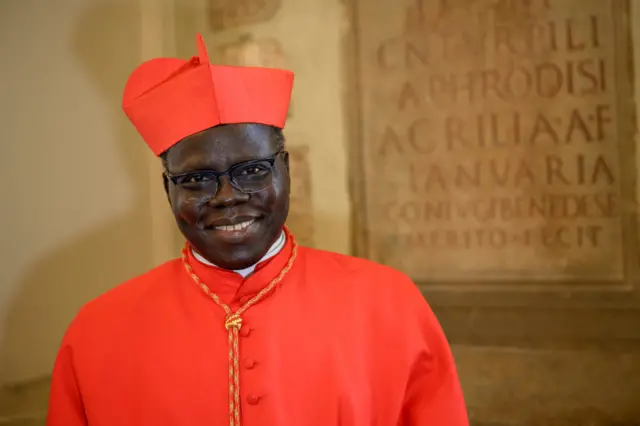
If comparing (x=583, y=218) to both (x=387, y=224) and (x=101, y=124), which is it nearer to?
(x=387, y=224)

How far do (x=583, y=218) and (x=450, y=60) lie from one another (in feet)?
1.84

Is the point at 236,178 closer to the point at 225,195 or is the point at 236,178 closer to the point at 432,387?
the point at 225,195

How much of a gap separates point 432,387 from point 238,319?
1.40 feet

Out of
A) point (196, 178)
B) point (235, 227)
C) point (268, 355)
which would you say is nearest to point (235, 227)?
point (235, 227)

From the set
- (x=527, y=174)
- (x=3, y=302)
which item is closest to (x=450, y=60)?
(x=527, y=174)

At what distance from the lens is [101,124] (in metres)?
1.79

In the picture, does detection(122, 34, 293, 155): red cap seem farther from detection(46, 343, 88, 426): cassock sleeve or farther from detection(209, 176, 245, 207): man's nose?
detection(46, 343, 88, 426): cassock sleeve

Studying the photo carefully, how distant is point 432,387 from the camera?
3.80 ft

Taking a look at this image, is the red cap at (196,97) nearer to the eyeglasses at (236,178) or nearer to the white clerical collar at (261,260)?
the eyeglasses at (236,178)

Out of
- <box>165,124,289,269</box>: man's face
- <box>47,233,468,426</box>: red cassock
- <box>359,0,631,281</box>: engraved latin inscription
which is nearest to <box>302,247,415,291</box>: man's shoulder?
<box>47,233,468,426</box>: red cassock

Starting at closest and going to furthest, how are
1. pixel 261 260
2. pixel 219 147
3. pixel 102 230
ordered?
pixel 219 147 < pixel 261 260 < pixel 102 230

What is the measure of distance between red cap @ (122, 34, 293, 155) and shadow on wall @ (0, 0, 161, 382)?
2.39ft

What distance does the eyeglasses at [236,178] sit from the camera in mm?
1052

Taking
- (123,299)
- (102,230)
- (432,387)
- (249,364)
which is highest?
(102,230)
